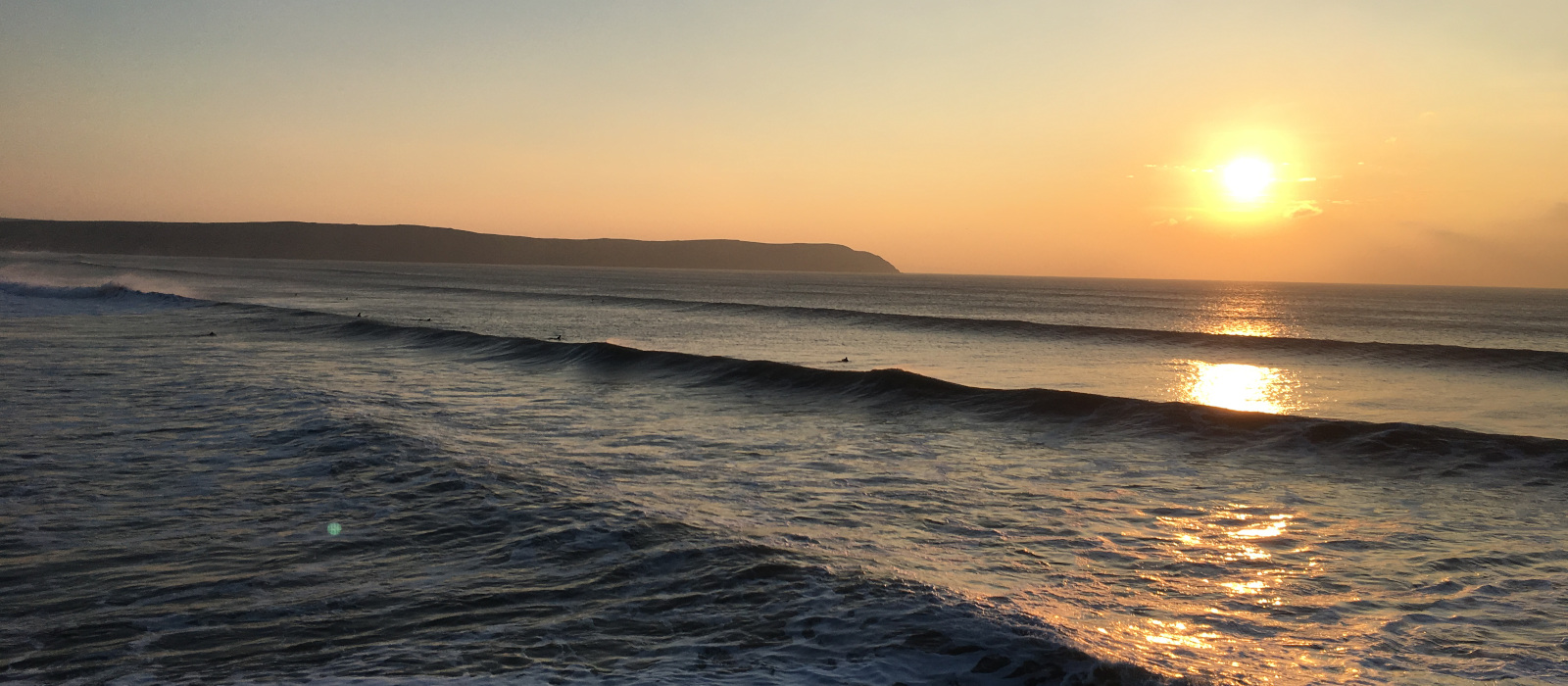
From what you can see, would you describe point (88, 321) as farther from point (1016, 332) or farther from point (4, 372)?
point (1016, 332)

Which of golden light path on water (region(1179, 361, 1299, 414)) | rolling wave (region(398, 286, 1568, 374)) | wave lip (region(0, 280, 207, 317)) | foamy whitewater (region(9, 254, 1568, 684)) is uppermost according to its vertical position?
rolling wave (region(398, 286, 1568, 374))

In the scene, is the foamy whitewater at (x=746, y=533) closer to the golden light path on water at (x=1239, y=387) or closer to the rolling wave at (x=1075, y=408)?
the rolling wave at (x=1075, y=408)

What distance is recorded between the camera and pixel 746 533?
28.3 feet

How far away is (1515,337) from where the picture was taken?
172 ft

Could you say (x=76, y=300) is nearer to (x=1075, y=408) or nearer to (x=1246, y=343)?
(x=1075, y=408)

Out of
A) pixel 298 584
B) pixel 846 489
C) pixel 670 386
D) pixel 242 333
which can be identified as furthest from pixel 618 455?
pixel 242 333

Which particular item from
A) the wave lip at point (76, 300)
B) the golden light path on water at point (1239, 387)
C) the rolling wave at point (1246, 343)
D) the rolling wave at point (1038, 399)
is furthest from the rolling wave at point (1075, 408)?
the rolling wave at point (1246, 343)

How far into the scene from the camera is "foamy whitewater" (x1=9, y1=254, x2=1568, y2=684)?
5.85 metres

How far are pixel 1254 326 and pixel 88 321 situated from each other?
66.9 m

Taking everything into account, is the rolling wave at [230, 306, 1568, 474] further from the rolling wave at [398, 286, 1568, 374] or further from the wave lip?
the rolling wave at [398, 286, 1568, 374]

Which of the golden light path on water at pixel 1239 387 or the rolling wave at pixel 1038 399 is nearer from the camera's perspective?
the rolling wave at pixel 1038 399

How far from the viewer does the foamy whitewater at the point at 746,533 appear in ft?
19.2

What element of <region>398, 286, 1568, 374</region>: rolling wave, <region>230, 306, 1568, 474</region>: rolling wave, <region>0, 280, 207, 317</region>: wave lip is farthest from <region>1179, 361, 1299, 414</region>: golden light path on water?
<region>0, 280, 207, 317</region>: wave lip

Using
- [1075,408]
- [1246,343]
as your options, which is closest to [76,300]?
[1075,408]
